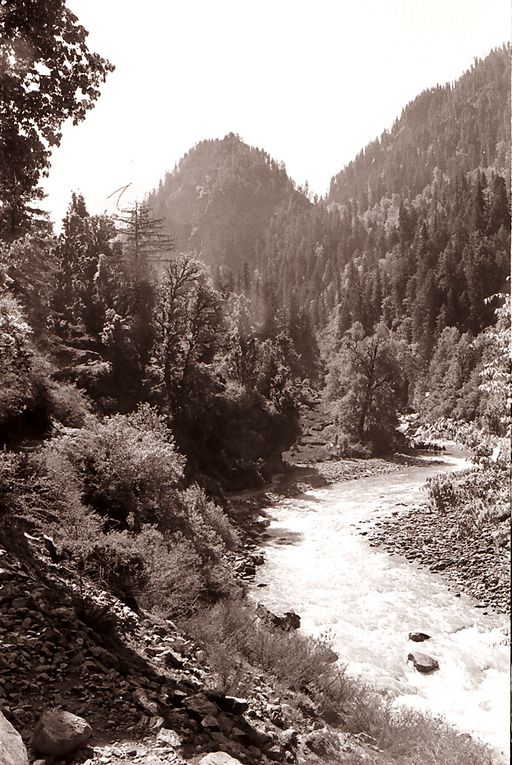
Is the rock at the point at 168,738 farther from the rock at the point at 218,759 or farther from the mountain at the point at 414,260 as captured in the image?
the mountain at the point at 414,260

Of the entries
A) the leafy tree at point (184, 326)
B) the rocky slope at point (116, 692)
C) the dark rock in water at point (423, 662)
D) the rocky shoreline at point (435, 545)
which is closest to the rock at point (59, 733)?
the rocky slope at point (116, 692)

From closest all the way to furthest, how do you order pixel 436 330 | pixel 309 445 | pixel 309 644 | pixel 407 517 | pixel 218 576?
pixel 309 644, pixel 218 576, pixel 407 517, pixel 309 445, pixel 436 330

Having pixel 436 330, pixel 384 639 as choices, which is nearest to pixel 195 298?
pixel 384 639

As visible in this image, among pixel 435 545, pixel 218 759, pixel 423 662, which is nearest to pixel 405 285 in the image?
pixel 435 545

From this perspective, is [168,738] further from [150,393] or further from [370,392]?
[370,392]

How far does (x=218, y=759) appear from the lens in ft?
22.3

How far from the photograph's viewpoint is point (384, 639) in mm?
17453

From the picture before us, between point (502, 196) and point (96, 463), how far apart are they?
485 ft

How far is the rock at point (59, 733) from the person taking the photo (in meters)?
6.18

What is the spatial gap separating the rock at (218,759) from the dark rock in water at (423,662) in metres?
10.9

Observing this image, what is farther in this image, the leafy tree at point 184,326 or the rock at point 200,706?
the leafy tree at point 184,326

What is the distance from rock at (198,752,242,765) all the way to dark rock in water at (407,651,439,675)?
427 inches

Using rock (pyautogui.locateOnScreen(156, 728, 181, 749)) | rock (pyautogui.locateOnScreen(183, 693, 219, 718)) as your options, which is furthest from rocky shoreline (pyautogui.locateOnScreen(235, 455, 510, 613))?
rock (pyautogui.locateOnScreen(156, 728, 181, 749))

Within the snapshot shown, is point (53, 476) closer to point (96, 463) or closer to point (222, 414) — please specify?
point (96, 463)
